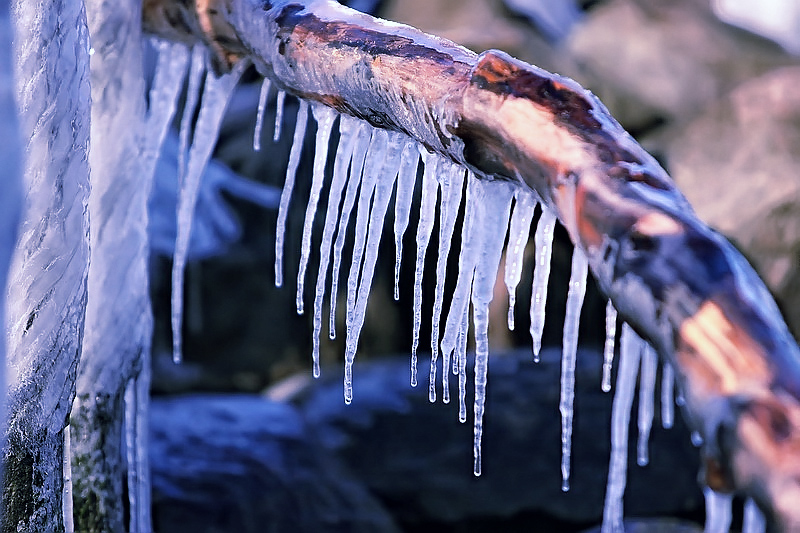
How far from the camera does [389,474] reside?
632 centimetres

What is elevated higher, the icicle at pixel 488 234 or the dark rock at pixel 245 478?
the icicle at pixel 488 234

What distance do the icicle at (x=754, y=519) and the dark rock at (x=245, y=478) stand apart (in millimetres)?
4499

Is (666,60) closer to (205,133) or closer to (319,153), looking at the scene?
(205,133)

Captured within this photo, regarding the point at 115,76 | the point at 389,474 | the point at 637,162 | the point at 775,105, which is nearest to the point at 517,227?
Result: the point at 637,162

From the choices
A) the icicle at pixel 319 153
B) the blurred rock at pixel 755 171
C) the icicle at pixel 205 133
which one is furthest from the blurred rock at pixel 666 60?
the icicle at pixel 319 153

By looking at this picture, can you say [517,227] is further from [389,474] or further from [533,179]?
[389,474]

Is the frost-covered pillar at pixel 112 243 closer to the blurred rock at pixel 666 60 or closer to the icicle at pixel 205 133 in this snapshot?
the icicle at pixel 205 133

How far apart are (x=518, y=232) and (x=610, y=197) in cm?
63

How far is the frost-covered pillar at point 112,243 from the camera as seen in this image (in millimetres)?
2977

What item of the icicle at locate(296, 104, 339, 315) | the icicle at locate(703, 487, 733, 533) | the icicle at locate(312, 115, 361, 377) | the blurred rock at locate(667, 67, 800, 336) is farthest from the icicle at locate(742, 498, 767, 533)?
the blurred rock at locate(667, 67, 800, 336)

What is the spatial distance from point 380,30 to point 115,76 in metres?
1.23

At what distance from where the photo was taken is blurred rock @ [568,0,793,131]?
9766 millimetres

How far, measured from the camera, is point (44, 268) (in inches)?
80.0

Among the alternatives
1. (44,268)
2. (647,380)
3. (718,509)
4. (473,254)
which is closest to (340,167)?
(473,254)
